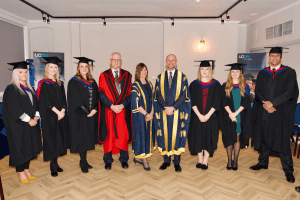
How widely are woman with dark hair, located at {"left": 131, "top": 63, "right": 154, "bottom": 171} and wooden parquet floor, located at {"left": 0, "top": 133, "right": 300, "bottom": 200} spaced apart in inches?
16.5

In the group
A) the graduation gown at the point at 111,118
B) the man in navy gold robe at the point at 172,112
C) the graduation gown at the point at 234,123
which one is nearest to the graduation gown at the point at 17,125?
the graduation gown at the point at 111,118

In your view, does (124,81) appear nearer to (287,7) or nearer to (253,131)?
(253,131)

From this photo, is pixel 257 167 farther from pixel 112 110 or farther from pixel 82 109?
pixel 82 109

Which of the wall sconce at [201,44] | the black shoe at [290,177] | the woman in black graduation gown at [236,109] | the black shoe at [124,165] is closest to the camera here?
the black shoe at [290,177]

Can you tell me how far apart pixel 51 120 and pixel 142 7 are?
4.01 m

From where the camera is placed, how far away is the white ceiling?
5059 millimetres

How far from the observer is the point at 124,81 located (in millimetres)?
3363

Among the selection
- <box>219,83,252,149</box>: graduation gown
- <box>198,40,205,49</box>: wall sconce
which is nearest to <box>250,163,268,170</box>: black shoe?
<box>219,83,252,149</box>: graduation gown

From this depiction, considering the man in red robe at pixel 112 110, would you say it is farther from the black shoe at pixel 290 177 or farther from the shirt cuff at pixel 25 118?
the black shoe at pixel 290 177

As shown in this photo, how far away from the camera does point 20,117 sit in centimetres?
269

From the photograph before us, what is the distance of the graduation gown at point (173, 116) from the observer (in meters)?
3.15

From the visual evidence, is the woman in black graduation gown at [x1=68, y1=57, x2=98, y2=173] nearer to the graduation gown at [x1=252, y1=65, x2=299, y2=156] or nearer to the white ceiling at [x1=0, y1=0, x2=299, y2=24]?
the graduation gown at [x1=252, y1=65, x2=299, y2=156]

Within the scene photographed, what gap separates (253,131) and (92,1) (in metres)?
4.70

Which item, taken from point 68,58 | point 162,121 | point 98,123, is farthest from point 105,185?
point 68,58
